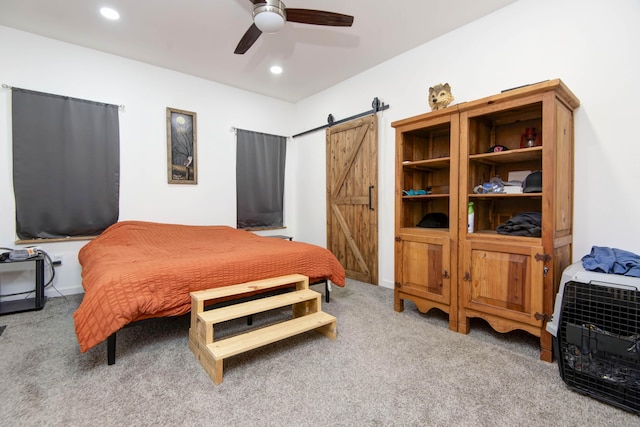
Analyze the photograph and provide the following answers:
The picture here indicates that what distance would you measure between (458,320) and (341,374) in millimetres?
1153

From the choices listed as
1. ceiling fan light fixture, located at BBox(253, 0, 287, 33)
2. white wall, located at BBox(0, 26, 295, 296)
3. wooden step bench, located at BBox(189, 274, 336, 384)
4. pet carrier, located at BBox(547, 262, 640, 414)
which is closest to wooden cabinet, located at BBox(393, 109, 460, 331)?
pet carrier, located at BBox(547, 262, 640, 414)

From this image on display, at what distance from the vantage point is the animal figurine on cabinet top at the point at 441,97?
8.29 feet

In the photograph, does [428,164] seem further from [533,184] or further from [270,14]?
[270,14]

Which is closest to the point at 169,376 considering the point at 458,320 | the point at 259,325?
the point at 259,325

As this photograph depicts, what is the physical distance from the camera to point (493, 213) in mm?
2689

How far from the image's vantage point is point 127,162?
3635 mm

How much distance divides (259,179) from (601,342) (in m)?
4.17

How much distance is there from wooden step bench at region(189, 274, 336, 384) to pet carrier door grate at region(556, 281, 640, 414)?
4.65 feet

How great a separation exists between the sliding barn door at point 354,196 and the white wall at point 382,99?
0.14 metres

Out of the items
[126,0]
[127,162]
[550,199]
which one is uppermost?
[126,0]

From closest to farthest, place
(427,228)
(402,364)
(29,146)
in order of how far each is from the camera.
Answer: (402,364) → (427,228) → (29,146)

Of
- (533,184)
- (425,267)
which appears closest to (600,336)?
(533,184)

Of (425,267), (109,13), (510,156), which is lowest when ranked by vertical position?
(425,267)

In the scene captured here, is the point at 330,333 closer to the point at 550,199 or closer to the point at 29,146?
the point at 550,199
